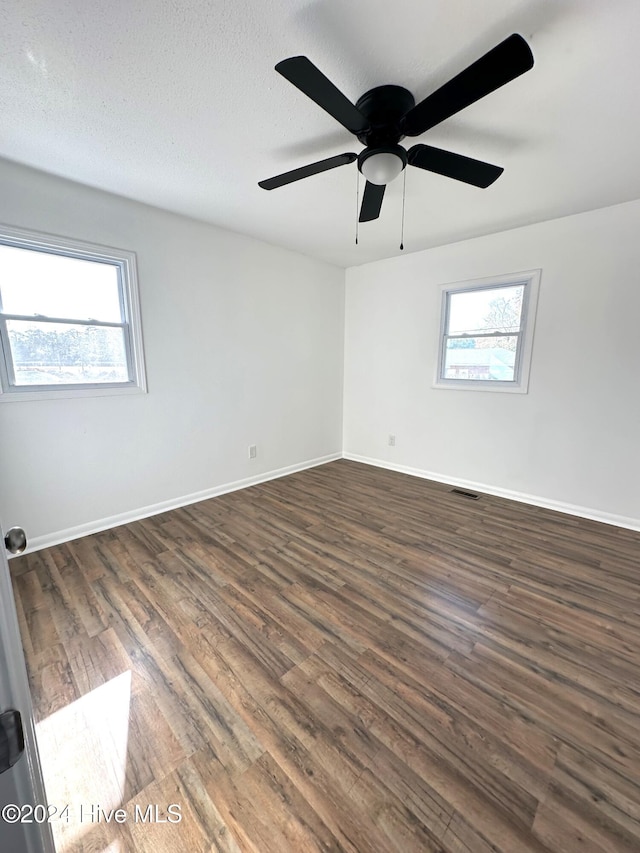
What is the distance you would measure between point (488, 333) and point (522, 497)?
5.51 ft

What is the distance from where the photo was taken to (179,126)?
185 centimetres

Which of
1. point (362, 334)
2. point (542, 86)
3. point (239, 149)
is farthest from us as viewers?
A: point (362, 334)

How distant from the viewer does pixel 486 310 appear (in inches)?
141

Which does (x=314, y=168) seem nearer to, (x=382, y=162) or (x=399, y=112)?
(x=382, y=162)

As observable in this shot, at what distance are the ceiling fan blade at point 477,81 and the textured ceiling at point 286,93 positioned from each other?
0.75 ft

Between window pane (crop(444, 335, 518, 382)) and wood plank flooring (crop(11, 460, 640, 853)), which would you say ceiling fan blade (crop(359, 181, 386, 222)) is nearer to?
window pane (crop(444, 335, 518, 382))

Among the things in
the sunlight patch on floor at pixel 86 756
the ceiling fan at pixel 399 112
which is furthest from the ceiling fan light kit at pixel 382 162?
the sunlight patch on floor at pixel 86 756

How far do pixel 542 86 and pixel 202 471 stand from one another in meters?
3.51

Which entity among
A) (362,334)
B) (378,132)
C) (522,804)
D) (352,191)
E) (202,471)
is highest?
(352,191)

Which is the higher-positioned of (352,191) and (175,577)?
(352,191)

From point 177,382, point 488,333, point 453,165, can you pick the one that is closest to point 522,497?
point 488,333

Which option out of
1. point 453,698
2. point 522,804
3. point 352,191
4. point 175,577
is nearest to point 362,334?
point 352,191

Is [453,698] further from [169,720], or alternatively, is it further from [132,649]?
Result: [132,649]

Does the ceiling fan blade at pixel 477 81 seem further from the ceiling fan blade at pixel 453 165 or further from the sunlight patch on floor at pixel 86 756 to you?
the sunlight patch on floor at pixel 86 756
